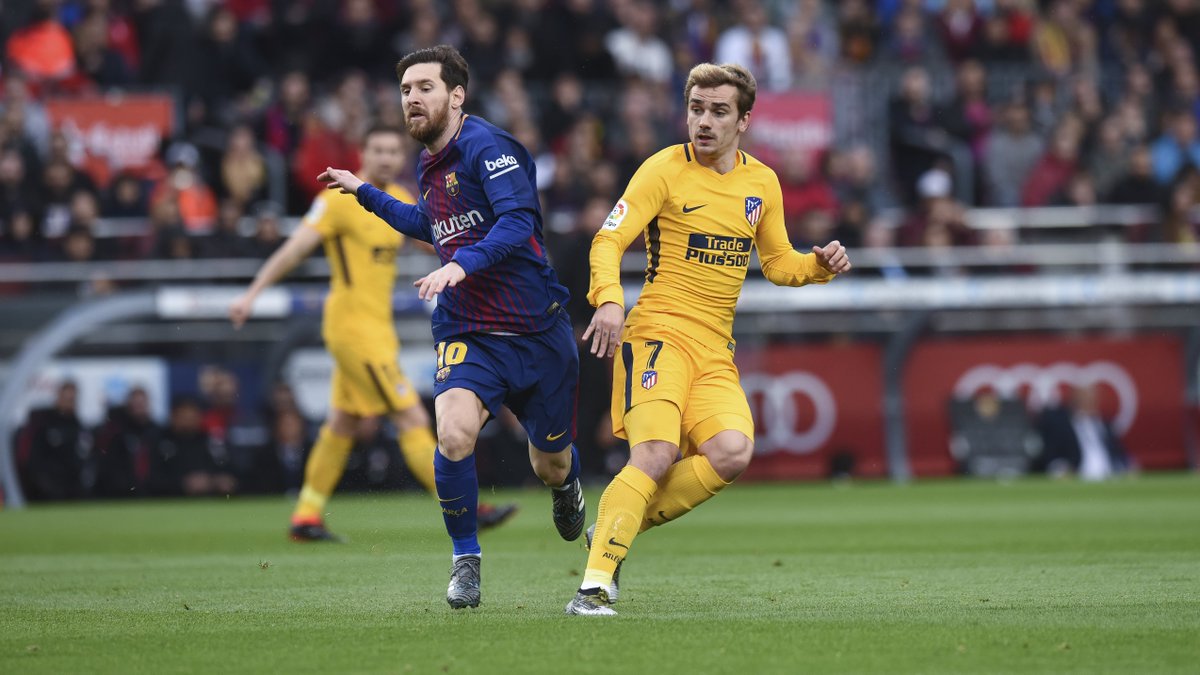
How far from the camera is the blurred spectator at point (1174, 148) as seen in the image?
849 inches

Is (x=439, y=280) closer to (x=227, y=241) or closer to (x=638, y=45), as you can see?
(x=227, y=241)

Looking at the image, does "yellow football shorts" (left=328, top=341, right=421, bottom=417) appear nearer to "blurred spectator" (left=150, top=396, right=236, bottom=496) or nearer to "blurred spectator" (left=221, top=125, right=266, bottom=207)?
"blurred spectator" (left=150, top=396, right=236, bottom=496)

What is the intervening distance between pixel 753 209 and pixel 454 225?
140 centimetres

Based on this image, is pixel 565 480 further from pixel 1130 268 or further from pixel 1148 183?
pixel 1148 183

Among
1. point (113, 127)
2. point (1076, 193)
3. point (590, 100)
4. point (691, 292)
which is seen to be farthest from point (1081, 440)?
point (691, 292)

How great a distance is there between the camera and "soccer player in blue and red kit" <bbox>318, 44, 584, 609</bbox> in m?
7.83

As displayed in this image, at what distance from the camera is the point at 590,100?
21.2 meters

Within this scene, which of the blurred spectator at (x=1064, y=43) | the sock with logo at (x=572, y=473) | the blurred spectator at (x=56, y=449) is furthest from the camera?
the blurred spectator at (x=1064, y=43)

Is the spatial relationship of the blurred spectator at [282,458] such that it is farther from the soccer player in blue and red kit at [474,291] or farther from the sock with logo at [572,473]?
the soccer player in blue and red kit at [474,291]

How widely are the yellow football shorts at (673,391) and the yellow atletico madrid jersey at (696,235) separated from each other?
0.31ft

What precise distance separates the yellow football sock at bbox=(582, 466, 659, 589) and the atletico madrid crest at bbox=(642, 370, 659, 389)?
0.39 meters

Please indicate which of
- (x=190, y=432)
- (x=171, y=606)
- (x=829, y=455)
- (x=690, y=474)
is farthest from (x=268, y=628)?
(x=829, y=455)

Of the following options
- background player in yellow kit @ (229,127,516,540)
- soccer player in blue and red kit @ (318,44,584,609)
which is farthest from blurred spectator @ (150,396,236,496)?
soccer player in blue and red kit @ (318,44,584,609)

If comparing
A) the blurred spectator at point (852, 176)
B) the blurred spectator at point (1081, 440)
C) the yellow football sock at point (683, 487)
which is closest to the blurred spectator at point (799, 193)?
the blurred spectator at point (852, 176)
